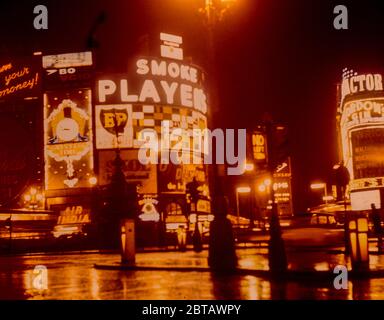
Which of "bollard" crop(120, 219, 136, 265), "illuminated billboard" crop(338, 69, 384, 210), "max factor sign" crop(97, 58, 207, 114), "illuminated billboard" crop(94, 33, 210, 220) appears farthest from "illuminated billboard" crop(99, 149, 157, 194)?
"illuminated billboard" crop(338, 69, 384, 210)

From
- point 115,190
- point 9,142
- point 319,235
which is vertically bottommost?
point 319,235

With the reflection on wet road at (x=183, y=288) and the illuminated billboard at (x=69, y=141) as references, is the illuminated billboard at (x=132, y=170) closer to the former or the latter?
the illuminated billboard at (x=69, y=141)

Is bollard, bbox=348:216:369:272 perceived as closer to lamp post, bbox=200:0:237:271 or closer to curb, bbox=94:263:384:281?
curb, bbox=94:263:384:281

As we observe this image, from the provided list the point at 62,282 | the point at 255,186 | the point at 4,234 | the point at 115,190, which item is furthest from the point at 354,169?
the point at 62,282

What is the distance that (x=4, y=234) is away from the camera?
152ft

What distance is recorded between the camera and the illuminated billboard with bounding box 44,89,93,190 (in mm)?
55062

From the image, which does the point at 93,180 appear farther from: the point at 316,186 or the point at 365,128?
the point at 316,186

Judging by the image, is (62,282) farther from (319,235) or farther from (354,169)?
(354,169)

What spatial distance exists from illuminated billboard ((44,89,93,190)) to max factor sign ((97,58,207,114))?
281 centimetres

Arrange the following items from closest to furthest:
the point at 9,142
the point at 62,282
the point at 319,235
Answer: the point at 62,282 → the point at 319,235 → the point at 9,142

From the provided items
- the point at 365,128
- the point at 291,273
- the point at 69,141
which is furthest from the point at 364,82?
the point at 291,273
